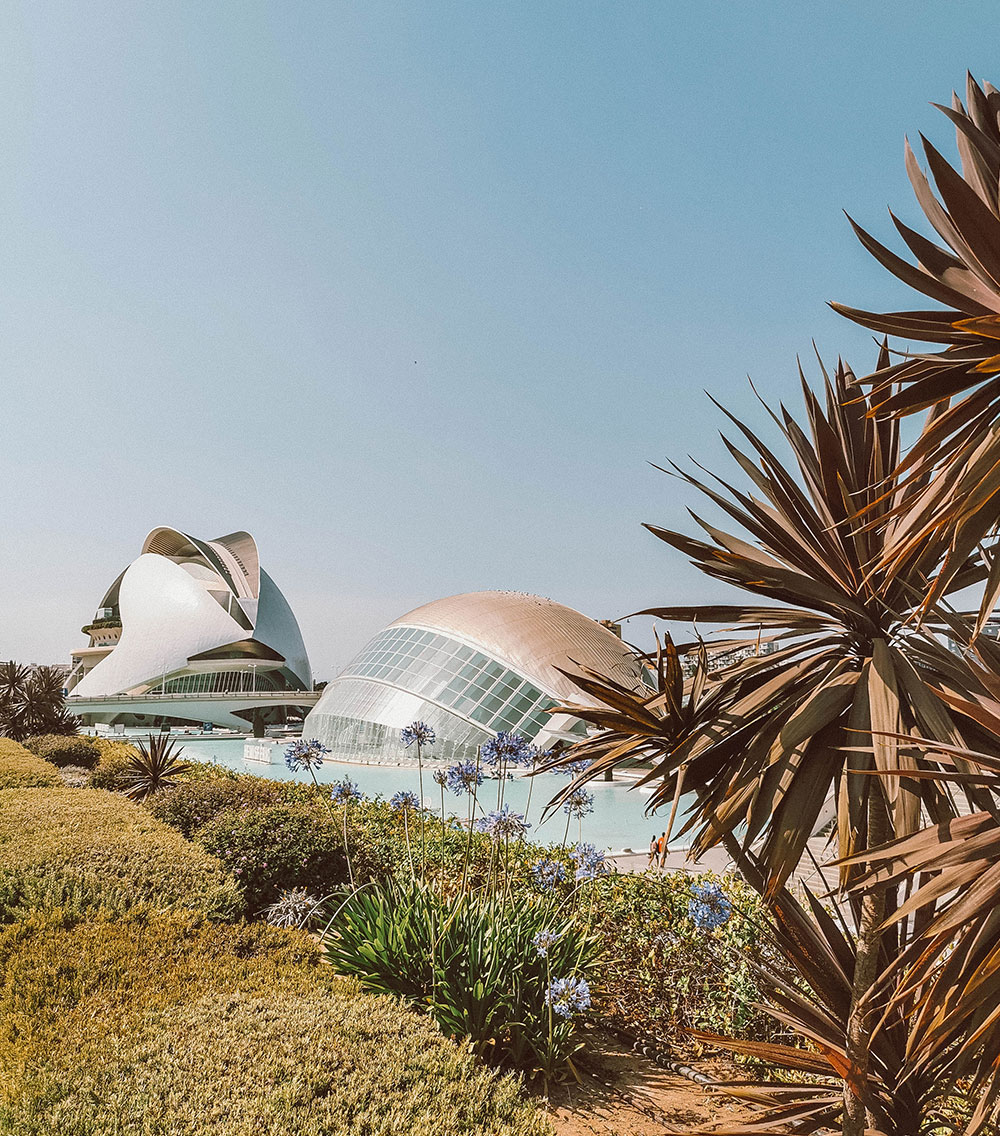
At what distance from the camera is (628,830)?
15.0 m

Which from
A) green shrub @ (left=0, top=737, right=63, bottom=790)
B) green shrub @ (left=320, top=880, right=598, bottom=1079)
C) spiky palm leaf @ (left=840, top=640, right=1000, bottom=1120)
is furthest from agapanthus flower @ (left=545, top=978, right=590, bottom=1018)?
green shrub @ (left=0, top=737, right=63, bottom=790)

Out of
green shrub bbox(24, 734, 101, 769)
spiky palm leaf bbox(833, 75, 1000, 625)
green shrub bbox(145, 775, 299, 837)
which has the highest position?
spiky palm leaf bbox(833, 75, 1000, 625)

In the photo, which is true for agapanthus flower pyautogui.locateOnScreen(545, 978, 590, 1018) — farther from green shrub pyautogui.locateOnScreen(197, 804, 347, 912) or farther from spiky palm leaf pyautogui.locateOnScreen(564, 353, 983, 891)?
green shrub pyautogui.locateOnScreen(197, 804, 347, 912)

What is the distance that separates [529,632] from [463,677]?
2.85 metres

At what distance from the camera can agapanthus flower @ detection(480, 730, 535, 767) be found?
4500 mm

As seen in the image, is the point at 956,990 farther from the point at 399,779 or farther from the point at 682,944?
the point at 399,779

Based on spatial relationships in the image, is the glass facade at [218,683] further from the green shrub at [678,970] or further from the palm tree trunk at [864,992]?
the palm tree trunk at [864,992]

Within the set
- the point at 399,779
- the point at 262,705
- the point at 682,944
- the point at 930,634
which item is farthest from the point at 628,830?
the point at 262,705

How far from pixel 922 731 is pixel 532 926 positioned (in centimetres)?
284

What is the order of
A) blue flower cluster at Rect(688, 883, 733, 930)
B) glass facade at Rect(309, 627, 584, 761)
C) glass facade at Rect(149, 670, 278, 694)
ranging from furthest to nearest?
glass facade at Rect(149, 670, 278, 694) < glass facade at Rect(309, 627, 584, 761) < blue flower cluster at Rect(688, 883, 733, 930)

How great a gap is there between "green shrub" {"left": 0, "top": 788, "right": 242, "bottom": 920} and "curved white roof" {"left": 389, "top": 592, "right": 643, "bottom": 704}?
16019 mm

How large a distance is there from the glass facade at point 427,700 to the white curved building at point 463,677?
3cm

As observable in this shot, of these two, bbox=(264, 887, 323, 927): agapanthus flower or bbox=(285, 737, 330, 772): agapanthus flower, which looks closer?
bbox=(285, 737, 330, 772): agapanthus flower

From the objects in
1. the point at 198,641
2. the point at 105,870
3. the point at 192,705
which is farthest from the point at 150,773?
the point at 198,641
